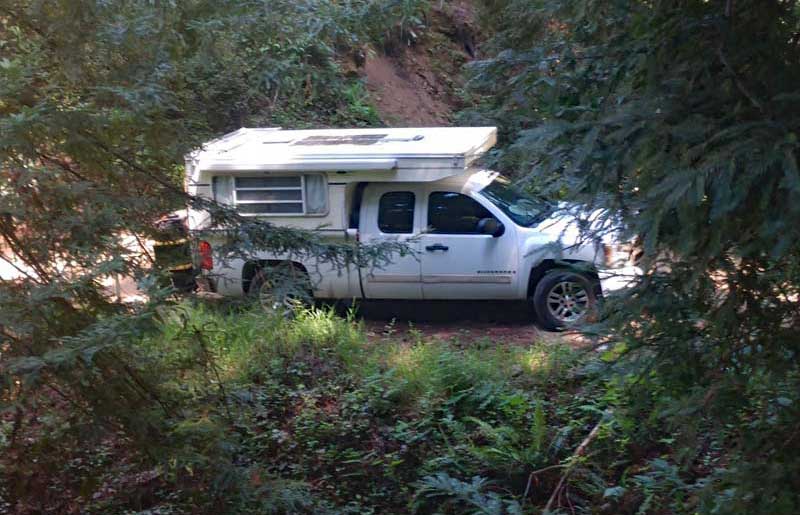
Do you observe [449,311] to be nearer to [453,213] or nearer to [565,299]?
[453,213]

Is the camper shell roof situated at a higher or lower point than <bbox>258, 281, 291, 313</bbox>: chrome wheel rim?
higher

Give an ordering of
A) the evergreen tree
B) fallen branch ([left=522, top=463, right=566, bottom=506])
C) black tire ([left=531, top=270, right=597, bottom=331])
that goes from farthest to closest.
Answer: black tire ([left=531, top=270, right=597, bottom=331])
fallen branch ([left=522, top=463, right=566, bottom=506])
the evergreen tree

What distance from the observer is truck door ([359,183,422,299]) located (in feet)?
34.7

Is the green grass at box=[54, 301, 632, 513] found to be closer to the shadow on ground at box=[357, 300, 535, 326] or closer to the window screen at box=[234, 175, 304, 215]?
the shadow on ground at box=[357, 300, 535, 326]

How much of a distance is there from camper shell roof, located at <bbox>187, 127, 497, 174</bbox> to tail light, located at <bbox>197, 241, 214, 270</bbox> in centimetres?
421

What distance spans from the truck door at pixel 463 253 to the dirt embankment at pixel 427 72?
8.92 m

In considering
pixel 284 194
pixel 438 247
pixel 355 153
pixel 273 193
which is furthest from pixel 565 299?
pixel 273 193

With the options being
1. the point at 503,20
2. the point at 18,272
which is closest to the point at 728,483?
the point at 503,20

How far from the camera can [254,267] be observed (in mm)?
5883

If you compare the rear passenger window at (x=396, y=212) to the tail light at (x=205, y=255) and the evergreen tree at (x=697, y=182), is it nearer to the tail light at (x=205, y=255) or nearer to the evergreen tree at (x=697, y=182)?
the tail light at (x=205, y=255)

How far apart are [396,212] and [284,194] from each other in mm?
1413

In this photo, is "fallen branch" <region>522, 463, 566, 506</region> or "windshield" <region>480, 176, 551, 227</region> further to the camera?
"windshield" <region>480, 176, 551, 227</region>

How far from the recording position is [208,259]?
575cm

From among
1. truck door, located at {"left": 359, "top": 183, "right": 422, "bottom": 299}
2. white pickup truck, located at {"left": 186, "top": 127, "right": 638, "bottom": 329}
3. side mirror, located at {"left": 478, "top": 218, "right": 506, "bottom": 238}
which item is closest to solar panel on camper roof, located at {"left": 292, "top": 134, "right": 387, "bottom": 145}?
white pickup truck, located at {"left": 186, "top": 127, "right": 638, "bottom": 329}
